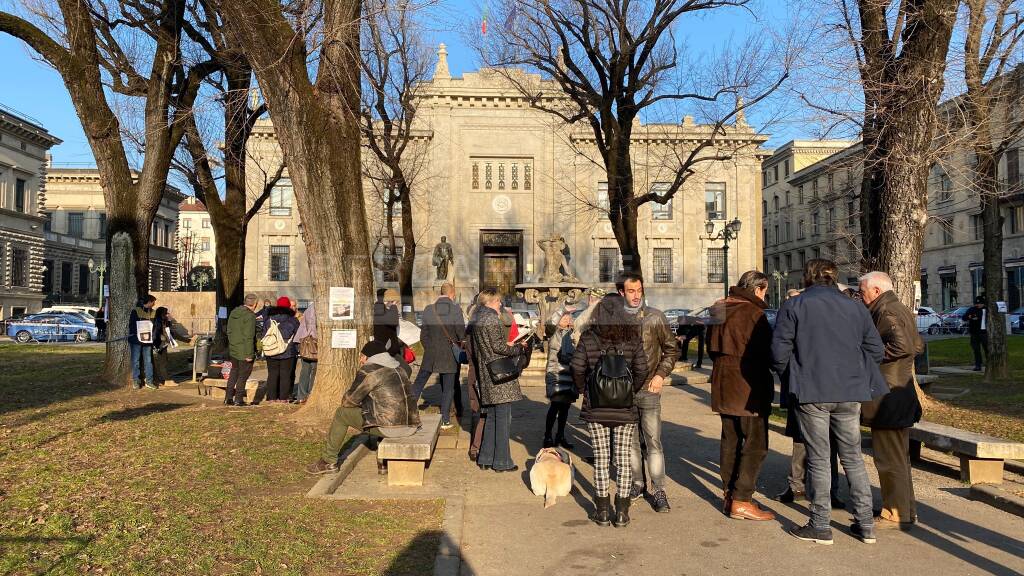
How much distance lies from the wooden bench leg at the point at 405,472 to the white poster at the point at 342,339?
291 centimetres

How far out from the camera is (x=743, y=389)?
19.5 ft

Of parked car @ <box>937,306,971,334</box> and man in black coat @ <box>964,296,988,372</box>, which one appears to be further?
parked car @ <box>937,306,971,334</box>

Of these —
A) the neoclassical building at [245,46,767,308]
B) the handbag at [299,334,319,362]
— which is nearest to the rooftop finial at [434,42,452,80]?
the neoclassical building at [245,46,767,308]

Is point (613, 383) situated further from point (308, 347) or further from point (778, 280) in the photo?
point (778, 280)

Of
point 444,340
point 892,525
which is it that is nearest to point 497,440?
point 444,340

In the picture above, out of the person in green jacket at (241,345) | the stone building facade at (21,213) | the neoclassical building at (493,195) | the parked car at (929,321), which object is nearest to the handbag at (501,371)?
the person in green jacket at (241,345)

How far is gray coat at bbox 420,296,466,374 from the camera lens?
9797mm

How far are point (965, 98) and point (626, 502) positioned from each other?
406 inches

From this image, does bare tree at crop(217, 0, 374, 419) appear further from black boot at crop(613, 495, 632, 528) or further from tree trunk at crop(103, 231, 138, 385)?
tree trunk at crop(103, 231, 138, 385)

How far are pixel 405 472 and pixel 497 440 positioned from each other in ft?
4.13

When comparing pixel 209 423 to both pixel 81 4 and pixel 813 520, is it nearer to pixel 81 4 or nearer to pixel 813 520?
pixel 813 520

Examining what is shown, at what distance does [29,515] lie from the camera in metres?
5.36

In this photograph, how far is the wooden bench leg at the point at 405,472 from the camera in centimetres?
667

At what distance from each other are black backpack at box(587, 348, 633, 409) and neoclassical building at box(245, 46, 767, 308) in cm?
3559
